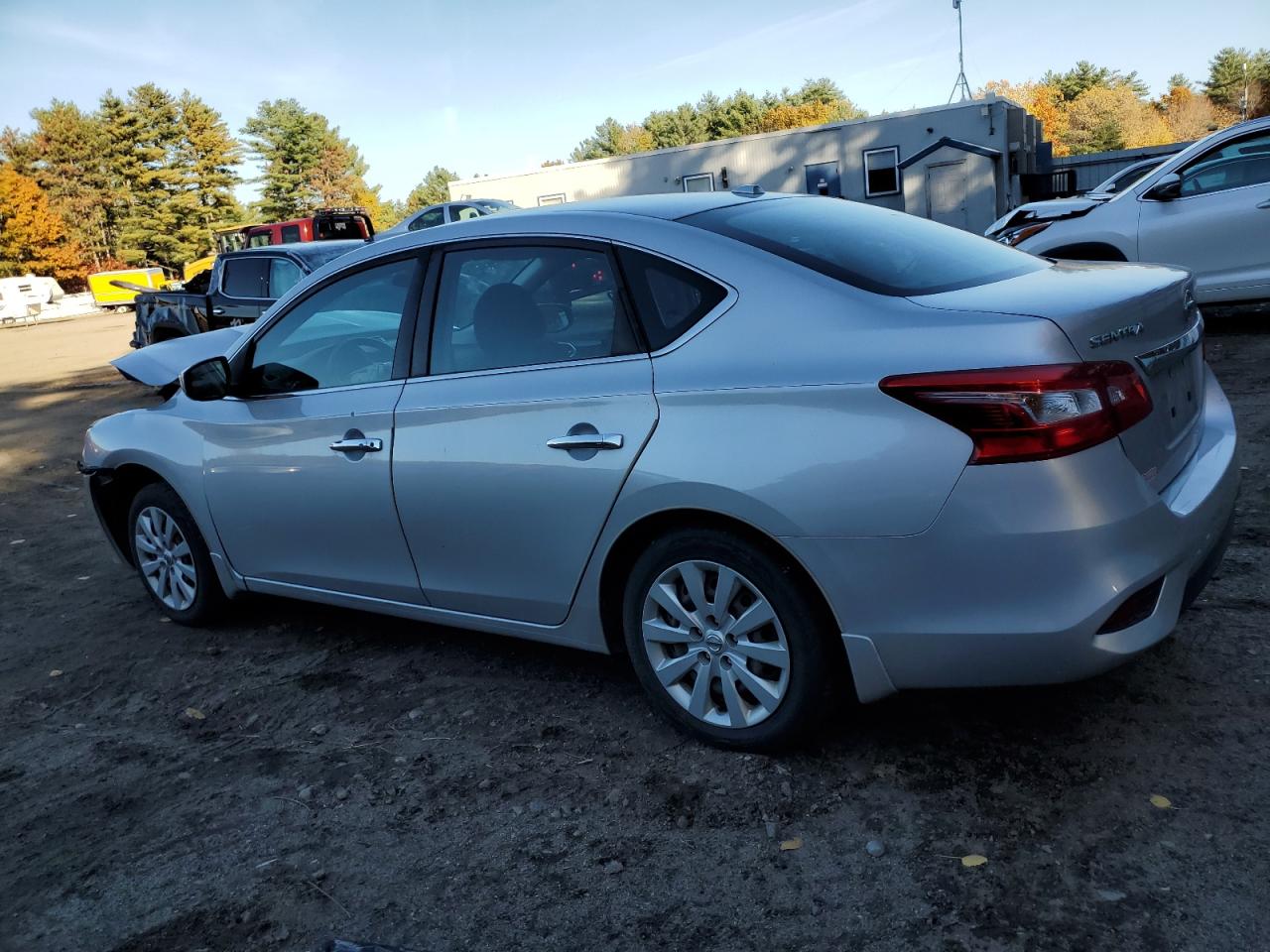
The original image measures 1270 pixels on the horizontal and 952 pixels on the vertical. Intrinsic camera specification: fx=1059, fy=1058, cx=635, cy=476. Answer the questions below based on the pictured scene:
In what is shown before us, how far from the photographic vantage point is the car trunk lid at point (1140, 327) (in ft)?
8.66

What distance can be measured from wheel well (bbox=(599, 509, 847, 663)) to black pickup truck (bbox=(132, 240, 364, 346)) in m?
7.79

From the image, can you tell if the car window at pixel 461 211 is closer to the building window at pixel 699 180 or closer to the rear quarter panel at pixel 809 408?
the building window at pixel 699 180

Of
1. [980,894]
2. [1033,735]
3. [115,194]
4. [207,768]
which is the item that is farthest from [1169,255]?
[115,194]

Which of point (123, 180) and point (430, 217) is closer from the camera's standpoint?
point (430, 217)

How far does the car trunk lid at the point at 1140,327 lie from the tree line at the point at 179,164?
76.9 meters

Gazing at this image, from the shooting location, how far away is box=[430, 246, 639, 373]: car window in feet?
10.8

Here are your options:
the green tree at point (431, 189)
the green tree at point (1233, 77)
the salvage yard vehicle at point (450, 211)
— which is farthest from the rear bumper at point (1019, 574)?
the green tree at point (431, 189)

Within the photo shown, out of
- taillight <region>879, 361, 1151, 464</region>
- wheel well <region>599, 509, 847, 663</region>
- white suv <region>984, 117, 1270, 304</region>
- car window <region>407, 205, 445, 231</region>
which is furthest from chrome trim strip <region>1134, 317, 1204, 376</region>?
car window <region>407, 205, 445, 231</region>

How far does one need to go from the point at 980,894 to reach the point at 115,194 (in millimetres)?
81847

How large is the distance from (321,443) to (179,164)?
8216 centimetres

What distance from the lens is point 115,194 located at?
72.8 metres

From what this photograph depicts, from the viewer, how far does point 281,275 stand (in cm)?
1086

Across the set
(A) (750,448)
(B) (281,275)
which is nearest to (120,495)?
(A) (750,448)

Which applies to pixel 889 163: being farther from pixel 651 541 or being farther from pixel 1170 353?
pixel 651 541
